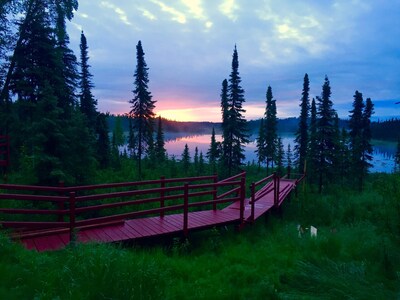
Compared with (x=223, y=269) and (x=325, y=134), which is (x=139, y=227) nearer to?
(x=223, y=269)

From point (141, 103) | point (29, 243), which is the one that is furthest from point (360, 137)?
point (29, 243)

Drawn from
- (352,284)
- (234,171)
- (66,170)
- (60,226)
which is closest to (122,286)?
(352,284)

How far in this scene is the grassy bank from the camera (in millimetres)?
4164

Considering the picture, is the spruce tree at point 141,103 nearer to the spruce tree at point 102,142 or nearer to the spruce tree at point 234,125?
the spruce tree at point 102,142

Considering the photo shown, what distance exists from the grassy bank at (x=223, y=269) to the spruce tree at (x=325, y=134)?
27.0 meters

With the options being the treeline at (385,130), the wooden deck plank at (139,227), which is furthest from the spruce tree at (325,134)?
the treeline at (385,130)

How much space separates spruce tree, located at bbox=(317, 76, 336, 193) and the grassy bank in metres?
27.0

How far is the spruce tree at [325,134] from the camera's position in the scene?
33.1m

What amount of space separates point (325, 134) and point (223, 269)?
3118 centimetres

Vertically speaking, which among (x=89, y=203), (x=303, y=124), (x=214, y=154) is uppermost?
(x=303, y=124)

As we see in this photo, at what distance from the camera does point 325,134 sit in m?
33.3

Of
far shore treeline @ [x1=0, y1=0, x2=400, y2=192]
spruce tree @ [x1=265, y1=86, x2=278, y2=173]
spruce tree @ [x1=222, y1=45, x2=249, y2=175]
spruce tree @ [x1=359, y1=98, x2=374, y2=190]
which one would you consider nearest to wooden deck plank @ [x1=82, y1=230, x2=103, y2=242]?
far shore treeline @ [x1=0, y1=0, x2=400, y2=192]

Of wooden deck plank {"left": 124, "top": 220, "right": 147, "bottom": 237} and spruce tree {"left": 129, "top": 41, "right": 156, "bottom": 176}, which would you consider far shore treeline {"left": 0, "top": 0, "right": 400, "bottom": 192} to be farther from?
wooden deck plank {"left": 124, "top": 220, "right": 147, "bottom": 237}

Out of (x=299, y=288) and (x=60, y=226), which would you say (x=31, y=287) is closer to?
(x=60, y=226)
